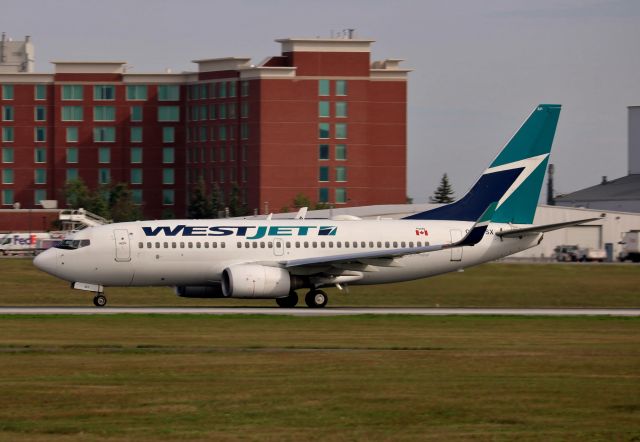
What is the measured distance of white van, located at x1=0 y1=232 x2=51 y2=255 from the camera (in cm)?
12256

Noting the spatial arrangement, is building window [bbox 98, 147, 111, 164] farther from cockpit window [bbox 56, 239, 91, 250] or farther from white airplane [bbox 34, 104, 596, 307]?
cockpit window [bbox 56, 239, 91, 250]

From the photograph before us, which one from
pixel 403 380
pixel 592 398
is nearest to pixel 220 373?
pixel 403 380

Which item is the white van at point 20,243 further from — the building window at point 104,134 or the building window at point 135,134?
the building window at point 135,134

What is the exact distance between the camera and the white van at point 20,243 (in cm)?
12256

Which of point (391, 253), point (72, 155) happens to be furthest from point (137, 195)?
point (391, 253)

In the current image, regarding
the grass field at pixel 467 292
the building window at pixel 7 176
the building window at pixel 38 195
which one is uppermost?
the building window at pixel 7 176

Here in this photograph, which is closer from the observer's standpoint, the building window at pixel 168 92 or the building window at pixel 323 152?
the building window at pixel 323 152

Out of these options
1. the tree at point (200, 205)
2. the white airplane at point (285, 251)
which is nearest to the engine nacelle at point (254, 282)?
the white airplane at point (285, 251)

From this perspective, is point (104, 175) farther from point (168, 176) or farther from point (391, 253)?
point (391, 253)

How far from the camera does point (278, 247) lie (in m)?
52.9

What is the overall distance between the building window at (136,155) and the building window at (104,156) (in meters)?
2.96

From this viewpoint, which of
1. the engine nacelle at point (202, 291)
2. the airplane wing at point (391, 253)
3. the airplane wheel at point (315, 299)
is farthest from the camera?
the engine nacelle at point (202, 291)

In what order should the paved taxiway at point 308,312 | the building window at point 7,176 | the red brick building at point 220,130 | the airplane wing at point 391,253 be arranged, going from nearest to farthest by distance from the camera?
the paved taxiway at point 308,312, the airplane wing at point 391,253, the red brick building at point 220,130, the building window at point 7,176

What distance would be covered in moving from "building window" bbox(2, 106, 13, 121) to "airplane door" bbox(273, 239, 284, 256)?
4532 inches
